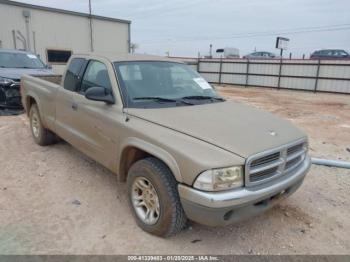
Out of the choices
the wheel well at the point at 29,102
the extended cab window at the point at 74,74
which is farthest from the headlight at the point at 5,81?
the extended cab window at the point at 74,74

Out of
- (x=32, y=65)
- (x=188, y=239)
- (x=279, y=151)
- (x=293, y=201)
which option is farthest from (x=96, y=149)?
(x=32, y=65)

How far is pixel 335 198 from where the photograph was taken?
12.7ft

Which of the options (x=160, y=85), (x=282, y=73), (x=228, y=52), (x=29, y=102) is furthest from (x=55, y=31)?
(x=228, y=52)

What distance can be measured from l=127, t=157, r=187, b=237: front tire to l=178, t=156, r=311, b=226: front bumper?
186 mm

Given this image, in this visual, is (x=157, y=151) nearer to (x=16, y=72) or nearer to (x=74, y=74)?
(x=74, y=74)

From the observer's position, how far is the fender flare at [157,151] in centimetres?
251

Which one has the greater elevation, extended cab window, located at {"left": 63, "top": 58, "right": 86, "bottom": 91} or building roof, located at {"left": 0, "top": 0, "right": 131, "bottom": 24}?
building roof, located at {"left": 0, "top": 0, "right": 131, "bottom": 24}

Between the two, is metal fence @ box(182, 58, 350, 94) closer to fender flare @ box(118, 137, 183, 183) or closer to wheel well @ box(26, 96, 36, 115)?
wheel well @ box(26, 96, 36, 115)

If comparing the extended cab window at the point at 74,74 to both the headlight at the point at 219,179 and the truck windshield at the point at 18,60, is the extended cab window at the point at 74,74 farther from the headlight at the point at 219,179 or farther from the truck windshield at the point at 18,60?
the truck windshield at the point at 18,60

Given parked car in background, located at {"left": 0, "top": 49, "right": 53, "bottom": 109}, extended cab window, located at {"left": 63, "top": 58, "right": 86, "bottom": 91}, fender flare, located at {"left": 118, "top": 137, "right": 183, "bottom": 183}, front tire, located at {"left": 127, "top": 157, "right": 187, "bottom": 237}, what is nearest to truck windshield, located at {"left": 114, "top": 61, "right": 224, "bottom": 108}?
fender flare, located at {"left": 118, "top": 137, "right": 183, "bottom": 183}

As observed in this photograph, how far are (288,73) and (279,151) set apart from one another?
17.6m

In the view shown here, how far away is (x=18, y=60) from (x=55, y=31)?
25.6 feet

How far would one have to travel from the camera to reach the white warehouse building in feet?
48.3

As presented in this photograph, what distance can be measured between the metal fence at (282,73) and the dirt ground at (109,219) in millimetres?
14187
